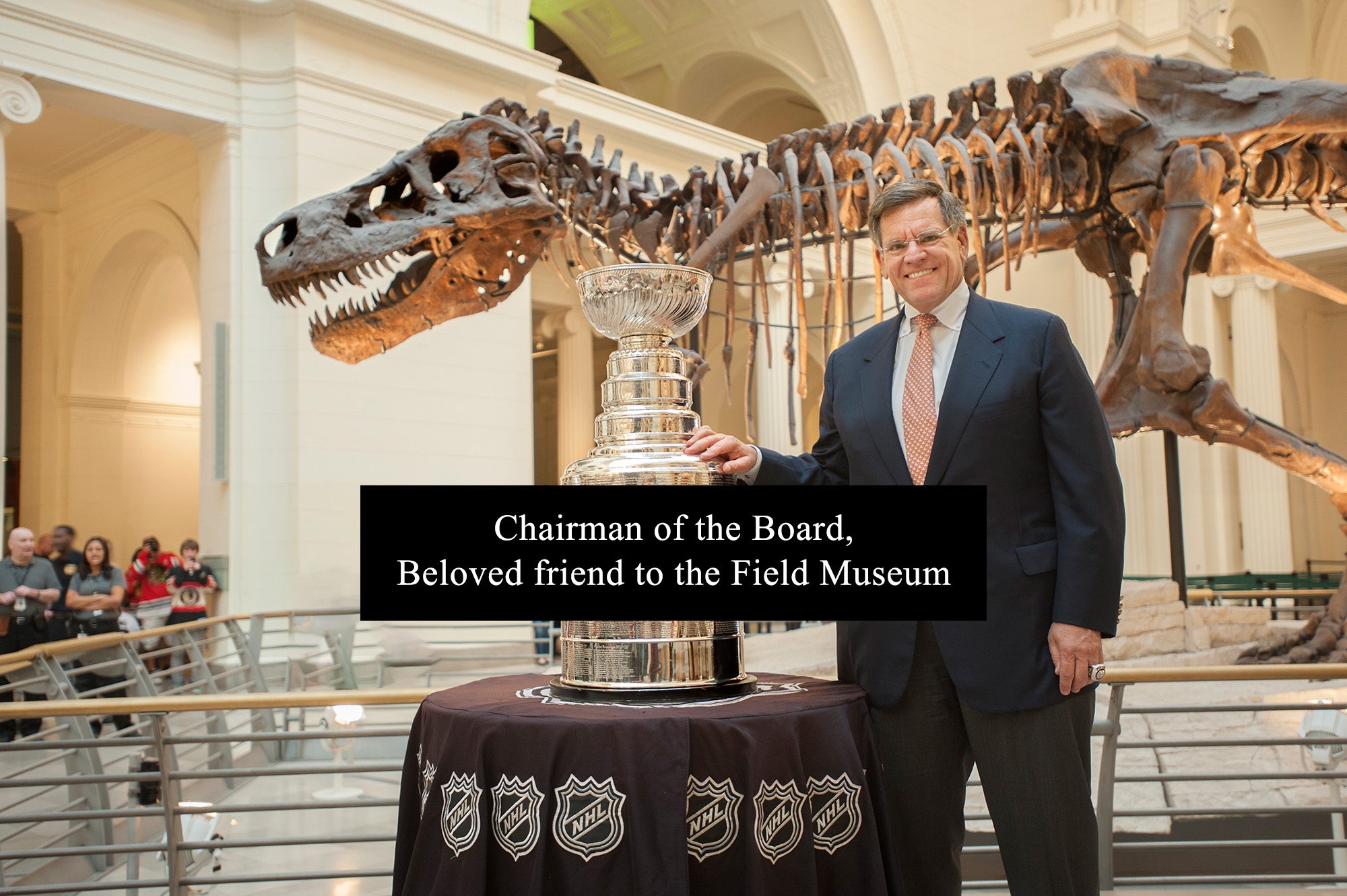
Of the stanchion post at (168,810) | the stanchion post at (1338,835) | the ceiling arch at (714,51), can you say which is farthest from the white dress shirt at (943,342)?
the ceiling arch at (714,51)

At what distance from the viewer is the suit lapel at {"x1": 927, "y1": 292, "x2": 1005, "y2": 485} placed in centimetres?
207

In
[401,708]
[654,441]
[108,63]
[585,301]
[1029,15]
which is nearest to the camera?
[654,441]

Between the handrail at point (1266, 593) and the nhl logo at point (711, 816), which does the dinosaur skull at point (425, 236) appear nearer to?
the nhl logo at point (711, 816)

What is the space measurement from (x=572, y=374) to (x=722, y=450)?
15.7m

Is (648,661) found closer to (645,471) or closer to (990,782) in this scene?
(645,471)

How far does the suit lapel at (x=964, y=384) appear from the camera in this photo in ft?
6.79

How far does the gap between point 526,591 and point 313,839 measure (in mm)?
→ 2089

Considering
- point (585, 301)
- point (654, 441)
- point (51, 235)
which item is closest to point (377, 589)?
point (654, 441)

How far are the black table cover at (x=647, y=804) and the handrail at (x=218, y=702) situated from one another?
1.05 meters

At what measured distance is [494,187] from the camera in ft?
17.6

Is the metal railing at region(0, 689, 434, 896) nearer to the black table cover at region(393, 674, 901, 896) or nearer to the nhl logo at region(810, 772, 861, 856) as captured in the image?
the black table cover at region(393, 674, 901, 896)

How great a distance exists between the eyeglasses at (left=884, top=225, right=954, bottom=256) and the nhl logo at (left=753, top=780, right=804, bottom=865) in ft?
3.54

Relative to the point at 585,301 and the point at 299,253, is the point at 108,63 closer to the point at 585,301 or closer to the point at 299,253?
the point at 299,253

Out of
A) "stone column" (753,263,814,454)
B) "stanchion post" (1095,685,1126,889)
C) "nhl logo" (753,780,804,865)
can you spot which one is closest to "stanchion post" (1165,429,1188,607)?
"stanchion post" (1095,685,1126,889)
